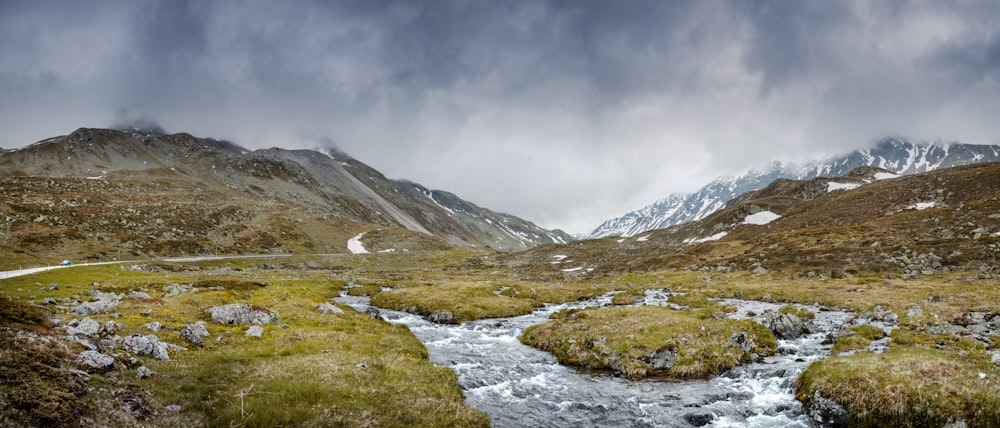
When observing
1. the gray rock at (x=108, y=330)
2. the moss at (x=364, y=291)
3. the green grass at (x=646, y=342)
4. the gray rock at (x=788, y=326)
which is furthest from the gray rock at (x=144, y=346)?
the moss at (x=364, y=291)

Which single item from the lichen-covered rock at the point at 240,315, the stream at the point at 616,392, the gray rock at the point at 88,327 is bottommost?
the stream at the point at 616,392

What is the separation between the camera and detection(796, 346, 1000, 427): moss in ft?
55.0

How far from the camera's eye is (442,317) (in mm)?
47750

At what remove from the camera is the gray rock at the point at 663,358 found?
27.7 m

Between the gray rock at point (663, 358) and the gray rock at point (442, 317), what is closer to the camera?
Answer: the gray rock at point (663, 358)

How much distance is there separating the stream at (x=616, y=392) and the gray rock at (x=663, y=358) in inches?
77.5

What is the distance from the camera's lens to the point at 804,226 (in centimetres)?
10900

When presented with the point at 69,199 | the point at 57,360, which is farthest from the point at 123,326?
the point at 69,199

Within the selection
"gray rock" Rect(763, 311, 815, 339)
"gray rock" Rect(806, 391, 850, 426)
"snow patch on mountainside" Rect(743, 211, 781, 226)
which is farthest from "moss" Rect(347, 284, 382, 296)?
"snow patch on mountainside" Rect(743, 211, 781, 226)

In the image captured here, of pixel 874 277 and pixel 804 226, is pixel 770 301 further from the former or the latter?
pixel 804 226

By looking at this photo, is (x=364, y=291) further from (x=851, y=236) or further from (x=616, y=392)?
(x=851, y=236)

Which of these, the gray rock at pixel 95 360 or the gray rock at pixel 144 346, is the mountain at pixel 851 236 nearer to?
the gray rock at pixel 144 346

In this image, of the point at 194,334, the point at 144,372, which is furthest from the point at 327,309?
the point at 144,372

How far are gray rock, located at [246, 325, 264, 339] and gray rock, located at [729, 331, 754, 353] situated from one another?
32.0m
